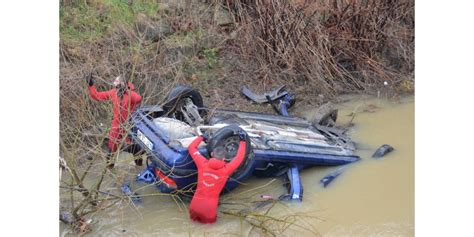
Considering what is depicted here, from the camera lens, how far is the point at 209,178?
5.94 m

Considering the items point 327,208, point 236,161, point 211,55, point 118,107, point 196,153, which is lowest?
point 327,208

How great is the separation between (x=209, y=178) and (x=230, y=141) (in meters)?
0.47

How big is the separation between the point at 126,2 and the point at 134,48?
1.64 m

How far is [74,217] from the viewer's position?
240 inches

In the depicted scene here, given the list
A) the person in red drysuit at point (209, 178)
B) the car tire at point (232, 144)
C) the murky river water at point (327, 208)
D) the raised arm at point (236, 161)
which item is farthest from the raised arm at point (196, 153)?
the murky river water at point (327, 208)

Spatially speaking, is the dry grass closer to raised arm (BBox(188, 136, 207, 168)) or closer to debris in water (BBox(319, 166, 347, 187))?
debris in water (BBox(319, 166, 347, 187))

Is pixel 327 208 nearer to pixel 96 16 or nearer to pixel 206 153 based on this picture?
pixel 206 153

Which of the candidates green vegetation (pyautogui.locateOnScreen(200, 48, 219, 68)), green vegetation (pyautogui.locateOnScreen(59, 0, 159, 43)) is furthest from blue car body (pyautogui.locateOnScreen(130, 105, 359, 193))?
green vegetation (pyautogui.locateOnScreen(59, 0, 159, 43))

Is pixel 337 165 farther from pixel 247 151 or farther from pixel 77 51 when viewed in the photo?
pixel 77 51

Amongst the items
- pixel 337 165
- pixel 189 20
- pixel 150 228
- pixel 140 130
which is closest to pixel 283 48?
pixel 189 20

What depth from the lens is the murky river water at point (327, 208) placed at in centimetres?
607

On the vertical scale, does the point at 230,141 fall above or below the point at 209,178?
above

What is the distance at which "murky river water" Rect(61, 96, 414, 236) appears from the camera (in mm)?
6066

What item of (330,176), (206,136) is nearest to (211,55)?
(206,136)
